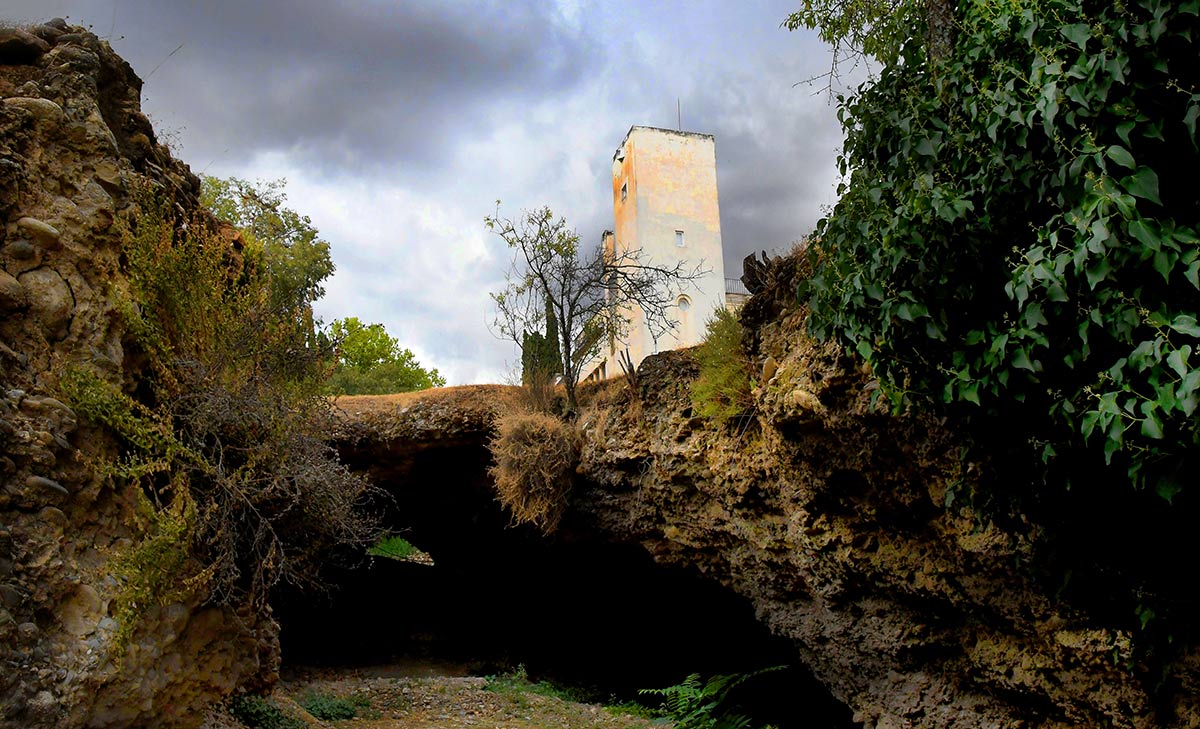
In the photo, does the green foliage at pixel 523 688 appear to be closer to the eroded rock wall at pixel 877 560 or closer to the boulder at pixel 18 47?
the eroded rock wall at pixel 877 560

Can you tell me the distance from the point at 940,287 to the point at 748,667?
9.31 meters

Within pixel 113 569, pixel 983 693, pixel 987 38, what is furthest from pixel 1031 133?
pixel 113 569

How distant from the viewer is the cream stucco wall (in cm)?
2473

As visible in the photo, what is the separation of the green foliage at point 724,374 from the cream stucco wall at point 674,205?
1410 centimetres

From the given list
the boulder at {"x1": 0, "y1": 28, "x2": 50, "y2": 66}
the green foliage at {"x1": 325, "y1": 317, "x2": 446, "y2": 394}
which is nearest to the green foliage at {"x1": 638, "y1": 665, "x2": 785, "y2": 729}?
the boulder at {"x1": 0, "y1": 28, "x2": 50, "y2": 66}

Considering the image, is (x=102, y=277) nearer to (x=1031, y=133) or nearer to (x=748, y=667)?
(x=1031, y=133)

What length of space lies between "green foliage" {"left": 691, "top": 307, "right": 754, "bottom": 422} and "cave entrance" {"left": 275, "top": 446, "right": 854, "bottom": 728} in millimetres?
3457

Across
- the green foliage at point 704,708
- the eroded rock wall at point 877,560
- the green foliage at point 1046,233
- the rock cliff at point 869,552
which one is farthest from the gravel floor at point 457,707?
the green foliage at point 1046,233

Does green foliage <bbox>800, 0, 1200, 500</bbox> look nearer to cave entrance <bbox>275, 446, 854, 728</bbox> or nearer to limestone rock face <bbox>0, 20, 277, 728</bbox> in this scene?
limestone rock face <bbox>0, 20, 277, 728</bbox>

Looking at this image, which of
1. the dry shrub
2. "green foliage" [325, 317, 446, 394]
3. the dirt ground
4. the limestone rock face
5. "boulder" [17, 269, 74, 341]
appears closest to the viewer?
Answer: the limestone rock face

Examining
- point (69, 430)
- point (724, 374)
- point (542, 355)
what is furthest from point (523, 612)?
point (69, 430)

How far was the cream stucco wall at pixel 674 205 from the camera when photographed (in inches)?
974

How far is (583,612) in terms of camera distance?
16375 millimetres

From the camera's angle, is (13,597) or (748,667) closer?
(13,597)
